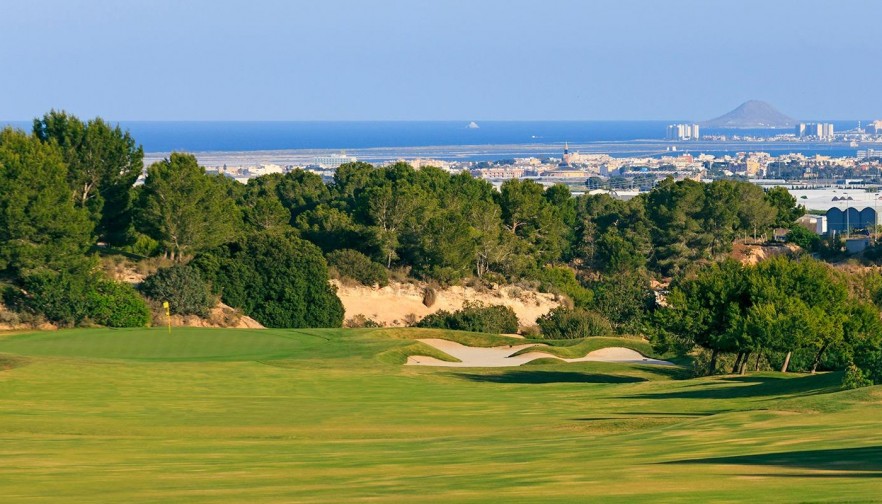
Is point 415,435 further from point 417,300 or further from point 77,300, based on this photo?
point 417,300

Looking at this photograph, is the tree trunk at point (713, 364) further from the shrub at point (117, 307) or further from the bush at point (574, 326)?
the shrub at point (117, 307)

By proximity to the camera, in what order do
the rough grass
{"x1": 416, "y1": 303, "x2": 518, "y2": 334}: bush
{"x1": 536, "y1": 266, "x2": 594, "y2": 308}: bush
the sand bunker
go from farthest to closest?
{"x1": 536, "y1": 266, "x2": 594, "y2": 308}: bush → {"x1": 416, "y1": 303, "x2": 518, "y2": 334}: bush → the sand bunker → the rough grass

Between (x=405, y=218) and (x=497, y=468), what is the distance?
157 feet

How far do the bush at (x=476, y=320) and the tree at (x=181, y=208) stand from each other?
378 inches

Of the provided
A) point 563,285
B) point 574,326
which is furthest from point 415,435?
point 563,285

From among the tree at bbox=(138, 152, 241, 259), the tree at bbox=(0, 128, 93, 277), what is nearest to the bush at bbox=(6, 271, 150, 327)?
the tree at bbox=(0, 128, 93, 277)

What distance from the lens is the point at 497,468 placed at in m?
13.3

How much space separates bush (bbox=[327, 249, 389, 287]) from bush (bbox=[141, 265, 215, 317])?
9.59 m

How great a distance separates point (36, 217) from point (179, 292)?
5996 millimetres

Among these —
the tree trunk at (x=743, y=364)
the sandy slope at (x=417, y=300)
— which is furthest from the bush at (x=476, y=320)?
the tree trunk at (x=743, y=364)

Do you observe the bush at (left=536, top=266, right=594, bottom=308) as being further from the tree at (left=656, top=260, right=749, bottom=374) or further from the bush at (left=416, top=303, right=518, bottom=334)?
the tree at (left=656, top=260, right=749, bottom=374)

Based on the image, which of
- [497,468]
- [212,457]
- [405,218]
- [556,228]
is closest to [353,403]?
[212,457]

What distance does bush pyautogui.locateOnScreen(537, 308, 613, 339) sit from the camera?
162 ft

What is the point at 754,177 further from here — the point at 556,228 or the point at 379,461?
the point at 379,461
